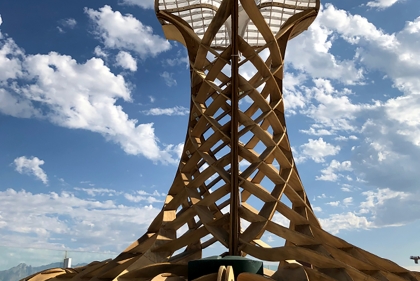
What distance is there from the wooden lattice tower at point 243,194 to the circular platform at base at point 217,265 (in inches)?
22.4

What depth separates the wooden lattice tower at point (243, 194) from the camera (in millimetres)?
12820

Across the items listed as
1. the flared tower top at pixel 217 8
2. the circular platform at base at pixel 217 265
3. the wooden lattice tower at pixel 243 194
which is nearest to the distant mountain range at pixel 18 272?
the wooden lattice tower at pixel 243 194

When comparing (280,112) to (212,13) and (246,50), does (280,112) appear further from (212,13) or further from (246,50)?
(212,13)

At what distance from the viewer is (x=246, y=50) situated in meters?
15.6

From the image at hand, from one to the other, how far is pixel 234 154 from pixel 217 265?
431cm

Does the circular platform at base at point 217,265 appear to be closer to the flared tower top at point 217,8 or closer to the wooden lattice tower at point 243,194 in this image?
the wooden lattice tower at point 243,194

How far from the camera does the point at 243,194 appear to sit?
17922 millimetres

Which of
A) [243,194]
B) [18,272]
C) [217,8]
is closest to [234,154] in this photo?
[243,194]

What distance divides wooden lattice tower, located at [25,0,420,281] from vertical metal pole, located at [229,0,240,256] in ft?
0.12

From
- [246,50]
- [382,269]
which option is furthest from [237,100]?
[382,269]

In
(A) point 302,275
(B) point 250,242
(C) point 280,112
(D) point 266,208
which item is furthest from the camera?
(C) point 280,112

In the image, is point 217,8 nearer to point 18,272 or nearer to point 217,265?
point 217,265

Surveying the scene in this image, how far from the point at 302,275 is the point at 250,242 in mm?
2366

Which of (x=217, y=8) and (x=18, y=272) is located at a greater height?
(x=217, y=8)
